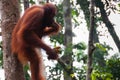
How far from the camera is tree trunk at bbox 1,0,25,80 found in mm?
3377

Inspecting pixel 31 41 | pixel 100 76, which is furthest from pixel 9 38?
pixel 100 76

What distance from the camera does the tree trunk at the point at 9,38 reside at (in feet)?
11.1

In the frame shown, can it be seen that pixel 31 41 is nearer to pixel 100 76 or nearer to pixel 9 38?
pixel 9 38

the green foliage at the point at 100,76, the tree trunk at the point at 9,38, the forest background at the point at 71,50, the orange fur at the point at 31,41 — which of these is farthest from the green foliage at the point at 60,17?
the tree trunk at the point at 9,38

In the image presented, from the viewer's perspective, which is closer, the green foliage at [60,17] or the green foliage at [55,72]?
the green foliage at [55,72]

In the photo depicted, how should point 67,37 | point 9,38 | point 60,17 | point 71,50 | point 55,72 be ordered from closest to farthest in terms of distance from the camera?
1. point 9,38
2. point 71,50
3. point 67,37
4. point 55,72
5. point 60,17

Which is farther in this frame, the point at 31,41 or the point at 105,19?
the point at 105,19

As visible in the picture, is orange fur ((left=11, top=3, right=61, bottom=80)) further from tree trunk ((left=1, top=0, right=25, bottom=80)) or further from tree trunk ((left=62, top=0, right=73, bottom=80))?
tree trunk ((left=62, top=0, right=73, bottom=80))

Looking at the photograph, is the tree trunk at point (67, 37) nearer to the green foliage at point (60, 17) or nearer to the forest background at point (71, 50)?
the forest background at point (71, 50)

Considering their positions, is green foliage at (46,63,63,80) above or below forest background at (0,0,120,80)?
below

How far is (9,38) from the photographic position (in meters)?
3.48

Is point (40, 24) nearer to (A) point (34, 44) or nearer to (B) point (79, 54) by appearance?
(A) point (34, 44)

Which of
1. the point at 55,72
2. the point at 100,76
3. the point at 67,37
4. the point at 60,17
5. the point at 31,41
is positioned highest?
the point at 31,41

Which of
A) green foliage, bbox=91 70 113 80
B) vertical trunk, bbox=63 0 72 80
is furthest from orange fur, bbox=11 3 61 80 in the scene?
vertical trunk, bbox=63 0 72 80
